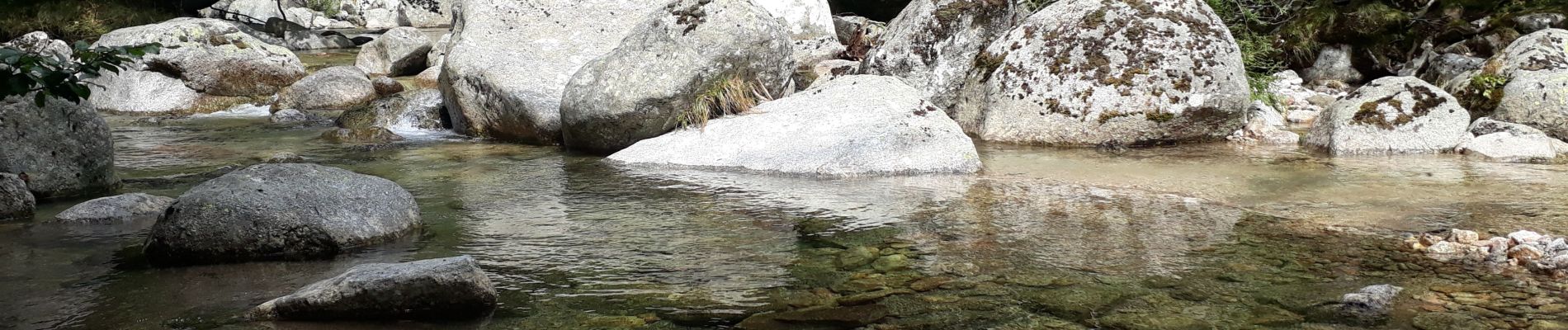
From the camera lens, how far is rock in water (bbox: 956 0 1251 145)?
1080 cm

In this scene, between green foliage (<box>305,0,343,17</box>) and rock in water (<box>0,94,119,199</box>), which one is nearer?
rock in water (<box>0,94,119,199</box>)

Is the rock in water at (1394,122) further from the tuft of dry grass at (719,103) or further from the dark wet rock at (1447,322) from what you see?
the dark wet rock at (1447,322)

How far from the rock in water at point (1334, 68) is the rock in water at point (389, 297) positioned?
13.1 metres

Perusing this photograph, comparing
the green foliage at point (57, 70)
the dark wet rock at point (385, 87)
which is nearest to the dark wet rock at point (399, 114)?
the dark wet rock at point (385, 87)

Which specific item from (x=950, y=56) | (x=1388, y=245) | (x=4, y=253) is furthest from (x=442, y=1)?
(x=1388, y=245)

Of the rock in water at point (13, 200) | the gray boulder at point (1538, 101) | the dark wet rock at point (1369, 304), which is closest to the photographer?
the dark wet rock at point (1369, 304)

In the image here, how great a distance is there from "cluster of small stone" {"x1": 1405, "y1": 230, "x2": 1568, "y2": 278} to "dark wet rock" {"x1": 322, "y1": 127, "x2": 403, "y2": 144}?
10.0 m

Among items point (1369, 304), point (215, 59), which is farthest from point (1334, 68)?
point (215, 59)

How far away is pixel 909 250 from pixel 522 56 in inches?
304

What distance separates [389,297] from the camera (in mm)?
4699

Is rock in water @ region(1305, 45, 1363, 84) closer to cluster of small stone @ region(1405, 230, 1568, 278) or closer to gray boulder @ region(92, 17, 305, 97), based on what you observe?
cluster of small stone @ region(1405, 230, 1568, 278)

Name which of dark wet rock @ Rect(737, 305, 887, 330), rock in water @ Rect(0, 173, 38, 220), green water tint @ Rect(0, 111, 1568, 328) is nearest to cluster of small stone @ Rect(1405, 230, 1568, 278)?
green water tint @ Rect(0, 111, 1568, 328)

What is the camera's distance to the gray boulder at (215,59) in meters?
16.7

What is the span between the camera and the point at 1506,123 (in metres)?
10.2
